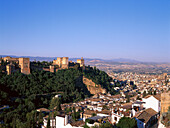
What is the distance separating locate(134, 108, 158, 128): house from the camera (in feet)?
40.1

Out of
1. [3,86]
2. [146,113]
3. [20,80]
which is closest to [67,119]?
[146,113]

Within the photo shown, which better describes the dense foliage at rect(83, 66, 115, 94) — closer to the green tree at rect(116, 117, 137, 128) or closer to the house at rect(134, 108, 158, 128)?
the house at rect(134, 108, 158, 128)

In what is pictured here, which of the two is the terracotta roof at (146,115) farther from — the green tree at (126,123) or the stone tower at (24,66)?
the stone tower at (24,66)

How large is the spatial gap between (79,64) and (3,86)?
1658cm

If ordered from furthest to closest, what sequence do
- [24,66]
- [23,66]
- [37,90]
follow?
[24,66]
[23,66]
[37,90]

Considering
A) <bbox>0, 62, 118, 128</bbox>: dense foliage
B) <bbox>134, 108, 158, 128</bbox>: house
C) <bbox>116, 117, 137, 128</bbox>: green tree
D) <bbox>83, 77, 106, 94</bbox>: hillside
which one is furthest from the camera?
<bbox>83, 77, 106, 94</bbox>: hillside

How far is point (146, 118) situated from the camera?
12664mm

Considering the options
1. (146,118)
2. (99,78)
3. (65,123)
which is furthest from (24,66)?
(146,118)

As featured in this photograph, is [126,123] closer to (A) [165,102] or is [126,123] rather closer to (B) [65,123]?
(B) [65,123]

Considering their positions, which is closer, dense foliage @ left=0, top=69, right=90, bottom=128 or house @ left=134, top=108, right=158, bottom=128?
house @ left=134, top=108, right=158, bottom=128

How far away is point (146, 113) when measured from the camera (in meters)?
13.5

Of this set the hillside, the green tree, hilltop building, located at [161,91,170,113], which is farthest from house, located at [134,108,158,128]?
the hillside

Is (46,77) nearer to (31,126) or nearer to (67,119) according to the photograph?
(31,126)

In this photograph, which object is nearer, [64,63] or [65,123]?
[65,123]
